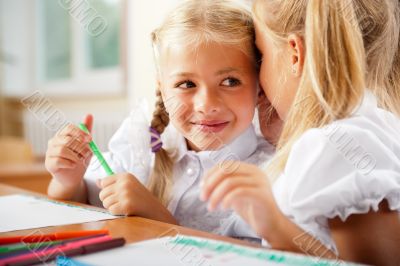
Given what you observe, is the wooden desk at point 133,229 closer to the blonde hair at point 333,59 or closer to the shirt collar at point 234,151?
the blonde hair at point 333,59

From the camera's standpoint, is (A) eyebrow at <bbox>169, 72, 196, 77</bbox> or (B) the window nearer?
(A) eyebrow at <bbox>169, 72, 196, 77</bbox>

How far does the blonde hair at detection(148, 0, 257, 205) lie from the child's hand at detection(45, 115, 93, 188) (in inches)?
6.7

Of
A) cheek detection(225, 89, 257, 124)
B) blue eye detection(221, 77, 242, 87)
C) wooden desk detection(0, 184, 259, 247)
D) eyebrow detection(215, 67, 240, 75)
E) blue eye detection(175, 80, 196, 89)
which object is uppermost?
eyebrow detection(215, 67, 240, 75)

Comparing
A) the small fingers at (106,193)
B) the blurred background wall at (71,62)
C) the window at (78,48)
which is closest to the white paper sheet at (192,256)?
the small fingers at (106,193)

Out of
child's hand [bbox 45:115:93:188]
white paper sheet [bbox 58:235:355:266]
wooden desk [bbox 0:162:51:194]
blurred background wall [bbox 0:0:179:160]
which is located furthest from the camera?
blurred background wall [bbox 0:0:179:160]

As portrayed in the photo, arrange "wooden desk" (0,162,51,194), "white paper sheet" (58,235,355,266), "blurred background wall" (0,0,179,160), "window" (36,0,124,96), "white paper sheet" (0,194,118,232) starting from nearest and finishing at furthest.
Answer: "white paper sheet" (58,235,355,266)
"white paper sheet" (0,194,118,232)
"wooden desk" (0,162,51,194)
"blurred background wall" (0,0,179,160)
"window" (36,0,124,96)

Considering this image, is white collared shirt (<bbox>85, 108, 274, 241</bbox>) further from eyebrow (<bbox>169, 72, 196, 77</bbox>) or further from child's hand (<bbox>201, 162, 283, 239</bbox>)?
child's hand (<bbox>201, 162, 283, 239</bbox>)

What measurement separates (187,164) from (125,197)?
27cm

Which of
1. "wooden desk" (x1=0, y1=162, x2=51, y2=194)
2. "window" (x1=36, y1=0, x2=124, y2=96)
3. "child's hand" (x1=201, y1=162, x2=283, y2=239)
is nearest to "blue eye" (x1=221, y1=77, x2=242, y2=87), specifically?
"child's hand" (x1=201, y1=162, x2=283, y2=239)

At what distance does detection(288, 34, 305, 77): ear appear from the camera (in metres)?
0.77

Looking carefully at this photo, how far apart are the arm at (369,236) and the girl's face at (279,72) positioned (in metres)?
0.27

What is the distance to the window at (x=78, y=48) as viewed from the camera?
3.33 meters

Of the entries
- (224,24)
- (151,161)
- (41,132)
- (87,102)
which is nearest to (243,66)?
(224,24)

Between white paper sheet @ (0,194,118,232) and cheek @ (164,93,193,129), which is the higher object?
cheek @ (164,93,193,129)
